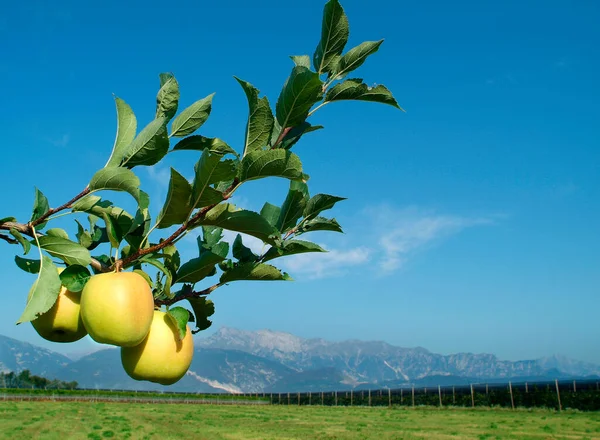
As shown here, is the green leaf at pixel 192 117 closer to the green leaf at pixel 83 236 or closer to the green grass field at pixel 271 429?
the green leaf at pixel 83 236

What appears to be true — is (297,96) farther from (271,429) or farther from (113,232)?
(271,429)

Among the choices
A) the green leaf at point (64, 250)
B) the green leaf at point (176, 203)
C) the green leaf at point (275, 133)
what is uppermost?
the green leaf at point (275, 133)

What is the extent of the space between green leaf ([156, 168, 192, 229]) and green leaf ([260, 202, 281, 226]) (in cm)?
29

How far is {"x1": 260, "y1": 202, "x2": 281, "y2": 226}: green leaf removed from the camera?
1178mm

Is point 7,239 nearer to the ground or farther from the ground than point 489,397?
farther from the ground

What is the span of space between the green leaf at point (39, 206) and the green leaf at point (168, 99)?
29 centimetres

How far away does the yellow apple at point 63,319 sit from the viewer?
104 cm

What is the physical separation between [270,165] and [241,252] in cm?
39

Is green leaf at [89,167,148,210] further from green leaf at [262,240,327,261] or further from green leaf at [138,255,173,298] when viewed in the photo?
green leaf at [262,240,327,261]

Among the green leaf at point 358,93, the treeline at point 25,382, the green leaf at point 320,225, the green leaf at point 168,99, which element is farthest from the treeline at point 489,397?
the treeline at point 25,382

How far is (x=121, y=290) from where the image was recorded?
91cm

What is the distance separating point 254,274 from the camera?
1121mm

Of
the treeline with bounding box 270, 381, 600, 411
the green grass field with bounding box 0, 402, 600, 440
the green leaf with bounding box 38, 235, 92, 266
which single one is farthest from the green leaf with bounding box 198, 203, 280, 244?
the treeline with bounding box 270, 381, 600, 411

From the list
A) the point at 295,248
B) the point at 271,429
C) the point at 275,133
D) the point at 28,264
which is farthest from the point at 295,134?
the point at 271,429
